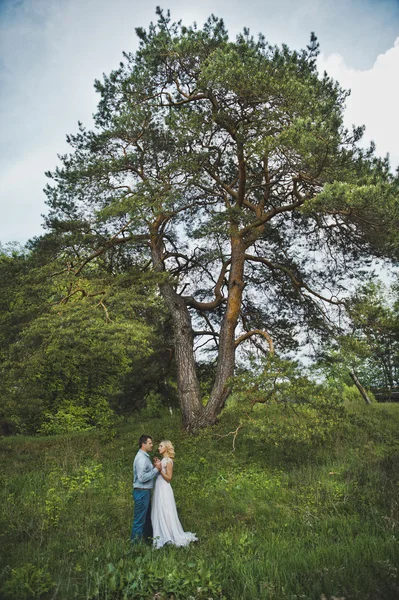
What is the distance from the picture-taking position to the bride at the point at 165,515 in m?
5.86

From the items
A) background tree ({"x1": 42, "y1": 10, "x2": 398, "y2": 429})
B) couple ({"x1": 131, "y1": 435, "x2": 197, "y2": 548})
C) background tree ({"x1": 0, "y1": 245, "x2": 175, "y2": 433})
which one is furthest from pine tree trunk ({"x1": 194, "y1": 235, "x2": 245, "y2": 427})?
couple ({"x1": 131, "y1": 435, "x2": 197, "y2": 548})

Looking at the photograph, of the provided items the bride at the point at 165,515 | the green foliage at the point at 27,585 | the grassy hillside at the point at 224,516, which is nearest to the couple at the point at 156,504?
the bride at the point at 165,515

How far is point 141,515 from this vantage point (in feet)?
19.9

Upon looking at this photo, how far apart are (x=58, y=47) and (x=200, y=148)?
4.45 metres

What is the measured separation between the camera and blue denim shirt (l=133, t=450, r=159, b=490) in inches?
238

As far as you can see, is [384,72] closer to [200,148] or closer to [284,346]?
[200,148]

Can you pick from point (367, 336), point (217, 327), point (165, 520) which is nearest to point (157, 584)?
point (165, 520)

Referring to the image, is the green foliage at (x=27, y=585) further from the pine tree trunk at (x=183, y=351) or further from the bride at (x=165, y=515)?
the pine tree trunk at (x=183, y=351)

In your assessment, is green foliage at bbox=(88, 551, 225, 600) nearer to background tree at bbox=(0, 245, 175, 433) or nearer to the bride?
the bride

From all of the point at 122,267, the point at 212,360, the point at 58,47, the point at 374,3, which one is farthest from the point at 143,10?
the point at 212,360

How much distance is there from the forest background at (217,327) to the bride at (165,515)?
1.43ft

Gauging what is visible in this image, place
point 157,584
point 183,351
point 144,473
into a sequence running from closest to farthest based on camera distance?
1. point 157,584
2. point 144,473
3. point 183,351

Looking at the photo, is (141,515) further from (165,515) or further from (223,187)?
(223,187)

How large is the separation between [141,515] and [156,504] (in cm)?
26
